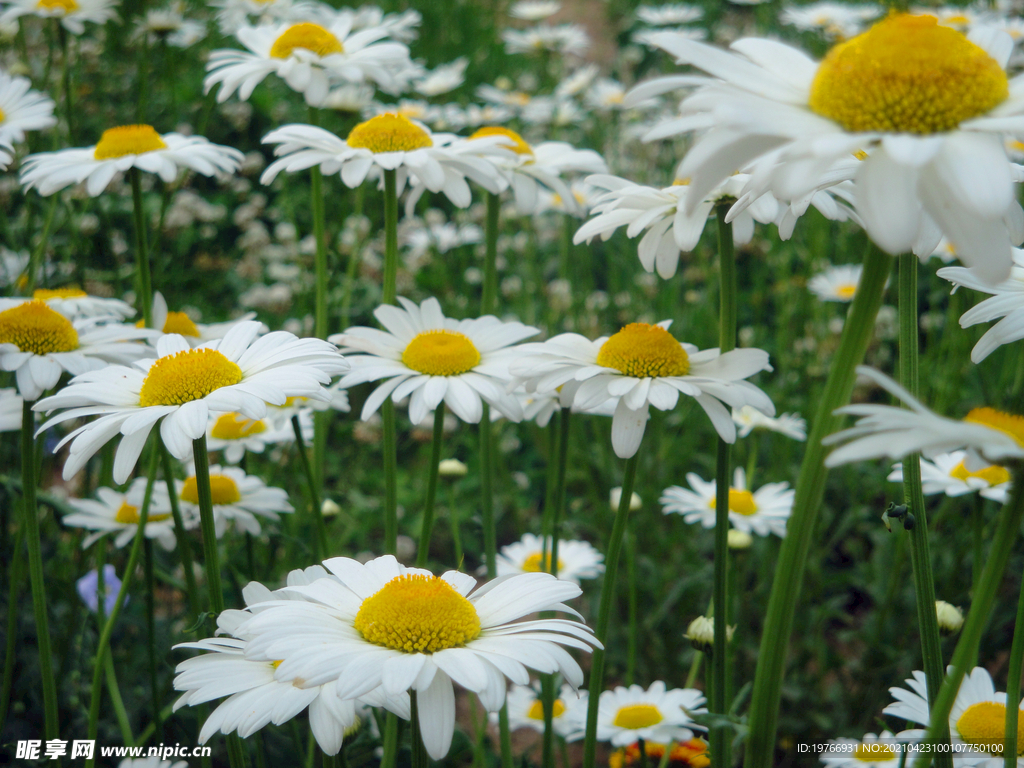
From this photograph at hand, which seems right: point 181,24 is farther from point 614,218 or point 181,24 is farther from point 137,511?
point 614,218

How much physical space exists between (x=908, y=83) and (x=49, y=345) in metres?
1.48

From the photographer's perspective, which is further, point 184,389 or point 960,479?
point 960,479

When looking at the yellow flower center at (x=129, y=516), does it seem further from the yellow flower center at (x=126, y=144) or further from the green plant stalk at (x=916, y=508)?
the green plant stalk at (x=916, y=508)

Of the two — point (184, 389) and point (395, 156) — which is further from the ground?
point (395, 156)

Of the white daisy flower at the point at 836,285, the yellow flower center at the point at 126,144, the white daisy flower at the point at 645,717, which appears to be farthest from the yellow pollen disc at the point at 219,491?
the white daisy flower at the point at 836,285

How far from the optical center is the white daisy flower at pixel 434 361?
1417 millimetres

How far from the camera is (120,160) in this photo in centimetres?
183

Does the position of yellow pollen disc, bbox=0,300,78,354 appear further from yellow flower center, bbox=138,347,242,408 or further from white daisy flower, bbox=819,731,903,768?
white daisy flower, bbox=819,731,903,768

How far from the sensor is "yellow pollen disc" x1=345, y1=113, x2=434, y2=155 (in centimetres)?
166

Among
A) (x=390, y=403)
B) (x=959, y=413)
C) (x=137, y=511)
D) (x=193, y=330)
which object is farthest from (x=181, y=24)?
(x=959, y=413)

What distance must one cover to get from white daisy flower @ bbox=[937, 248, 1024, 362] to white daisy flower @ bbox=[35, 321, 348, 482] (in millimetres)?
878

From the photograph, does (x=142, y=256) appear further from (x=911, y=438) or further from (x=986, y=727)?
(x=986, y=727)

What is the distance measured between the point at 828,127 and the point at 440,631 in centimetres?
69

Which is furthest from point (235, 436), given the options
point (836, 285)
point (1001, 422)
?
point (836, 285)
